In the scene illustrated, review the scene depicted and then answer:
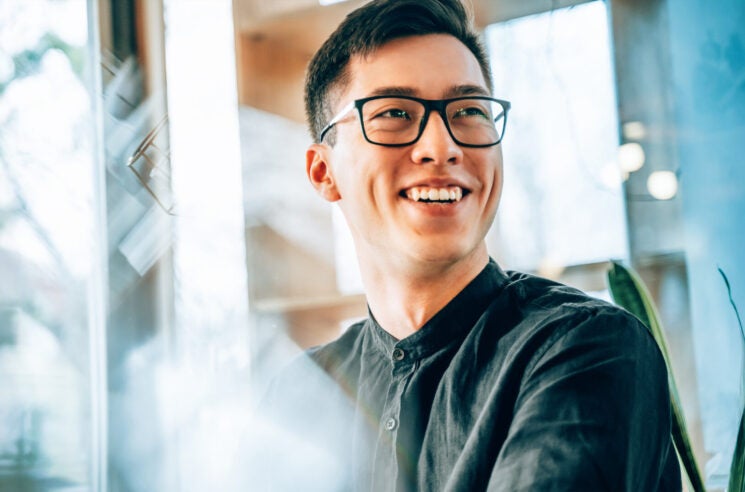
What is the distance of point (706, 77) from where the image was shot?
1.12 meters

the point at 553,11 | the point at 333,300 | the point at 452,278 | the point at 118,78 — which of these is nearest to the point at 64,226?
the point at 118,78

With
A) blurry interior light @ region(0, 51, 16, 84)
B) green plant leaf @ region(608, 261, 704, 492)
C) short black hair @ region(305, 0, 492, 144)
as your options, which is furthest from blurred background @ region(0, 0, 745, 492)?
short black hair @ region(305, 0, 492, 144)

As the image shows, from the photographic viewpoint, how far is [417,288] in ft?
2.93

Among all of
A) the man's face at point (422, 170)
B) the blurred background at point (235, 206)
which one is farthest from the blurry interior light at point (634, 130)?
the man's face at point (422, 170)

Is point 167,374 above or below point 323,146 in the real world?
below

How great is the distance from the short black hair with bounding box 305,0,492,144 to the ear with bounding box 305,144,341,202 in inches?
0.8

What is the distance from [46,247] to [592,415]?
2.98 ft

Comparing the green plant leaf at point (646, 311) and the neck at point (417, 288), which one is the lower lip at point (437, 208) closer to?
the neck at point (417, 288)

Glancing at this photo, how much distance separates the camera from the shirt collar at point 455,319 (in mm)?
854

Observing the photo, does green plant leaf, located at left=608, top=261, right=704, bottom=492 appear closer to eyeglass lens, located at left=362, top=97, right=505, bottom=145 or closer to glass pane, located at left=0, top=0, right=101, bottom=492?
eyeglass lens, located at left=362, top=97, right=505, bottom=145

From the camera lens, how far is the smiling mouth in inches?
33.2

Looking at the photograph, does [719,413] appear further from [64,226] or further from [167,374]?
[64,226]

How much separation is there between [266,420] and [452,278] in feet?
1.32

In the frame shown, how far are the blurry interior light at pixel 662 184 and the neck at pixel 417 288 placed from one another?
40 cm
